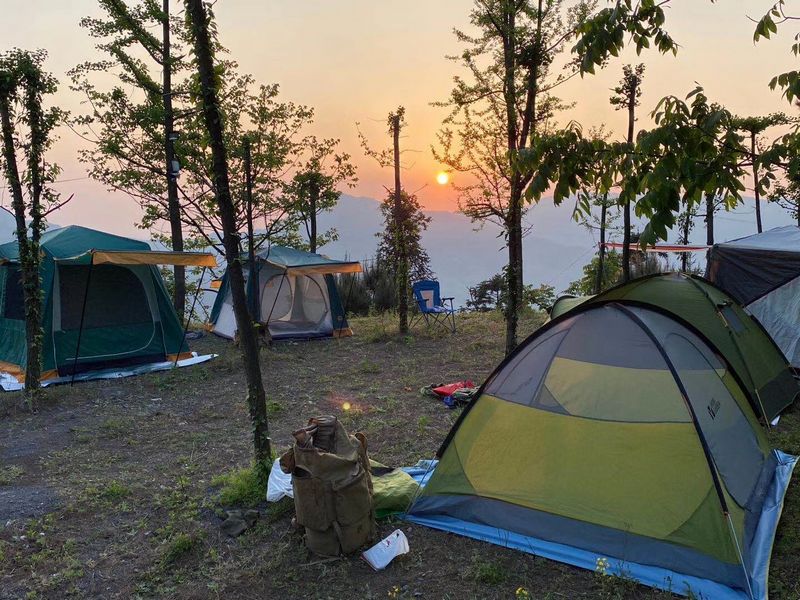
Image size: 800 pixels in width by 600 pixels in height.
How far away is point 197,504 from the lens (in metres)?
3.95

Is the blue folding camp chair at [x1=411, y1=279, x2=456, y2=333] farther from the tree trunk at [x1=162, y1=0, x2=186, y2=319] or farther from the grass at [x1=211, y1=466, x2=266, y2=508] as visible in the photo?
the grass at [x1=211, y1=466, x2=266, y2=508]

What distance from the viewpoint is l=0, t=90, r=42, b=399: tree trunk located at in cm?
631

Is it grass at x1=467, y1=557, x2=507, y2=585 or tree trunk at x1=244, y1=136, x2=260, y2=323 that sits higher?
tree trunk at x1=244, y1=136, x2=260, y2=323

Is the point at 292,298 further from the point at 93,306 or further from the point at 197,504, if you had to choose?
the point at 197,504

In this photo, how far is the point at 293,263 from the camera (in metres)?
10.2

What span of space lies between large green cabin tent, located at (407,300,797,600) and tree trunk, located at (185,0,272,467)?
4.17 ft

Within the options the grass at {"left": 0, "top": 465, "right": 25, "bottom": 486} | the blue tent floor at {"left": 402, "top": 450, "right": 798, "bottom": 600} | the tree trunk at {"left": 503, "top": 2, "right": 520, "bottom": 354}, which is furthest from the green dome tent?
the grass at {"left": 0, "top": 465, "right": 25, "bottom": 486}

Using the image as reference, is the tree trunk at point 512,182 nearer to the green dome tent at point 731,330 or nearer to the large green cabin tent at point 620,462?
the green dome tent at point 731,330

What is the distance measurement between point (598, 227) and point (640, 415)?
38.6 ft

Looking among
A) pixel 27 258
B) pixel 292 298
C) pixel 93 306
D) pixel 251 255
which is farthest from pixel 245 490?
pixel 292 298

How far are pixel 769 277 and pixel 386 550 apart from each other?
238 inches

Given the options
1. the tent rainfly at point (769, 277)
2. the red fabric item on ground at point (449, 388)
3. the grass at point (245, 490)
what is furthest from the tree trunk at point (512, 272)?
the grass at point (245, 490)

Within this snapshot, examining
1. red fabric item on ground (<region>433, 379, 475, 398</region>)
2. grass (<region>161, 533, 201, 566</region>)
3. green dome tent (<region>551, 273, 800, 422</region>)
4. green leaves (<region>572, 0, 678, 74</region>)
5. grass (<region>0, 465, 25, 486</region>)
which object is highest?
green leaves (<region>572, 0, 678, 74</region>)

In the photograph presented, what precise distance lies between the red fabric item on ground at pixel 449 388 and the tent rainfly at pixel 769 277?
10.2 feet
